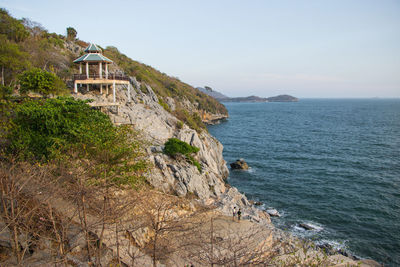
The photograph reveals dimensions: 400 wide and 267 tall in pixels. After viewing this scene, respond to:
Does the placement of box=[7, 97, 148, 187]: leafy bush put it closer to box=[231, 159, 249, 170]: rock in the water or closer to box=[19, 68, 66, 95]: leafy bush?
box=[19, 68, 66, 95]: leafy bush

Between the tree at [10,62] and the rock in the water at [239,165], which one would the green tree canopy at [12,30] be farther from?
the rock in the water at [239,165]

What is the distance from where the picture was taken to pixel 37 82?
21.5 metres

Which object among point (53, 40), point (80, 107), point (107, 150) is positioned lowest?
point (107, 150)

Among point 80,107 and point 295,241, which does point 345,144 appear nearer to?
point 295,241

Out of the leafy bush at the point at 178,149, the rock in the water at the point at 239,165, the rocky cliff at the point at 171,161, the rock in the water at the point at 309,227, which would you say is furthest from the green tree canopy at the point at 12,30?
the rock in the water at the point at 309,227

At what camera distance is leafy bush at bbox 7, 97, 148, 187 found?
1591cm

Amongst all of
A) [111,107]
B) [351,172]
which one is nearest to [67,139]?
[111,107]

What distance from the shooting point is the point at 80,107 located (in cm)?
1883

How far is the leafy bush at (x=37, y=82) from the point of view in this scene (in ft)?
70.3

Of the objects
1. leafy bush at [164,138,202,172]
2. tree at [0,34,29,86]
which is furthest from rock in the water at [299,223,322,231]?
tree at [0,34,29,86]

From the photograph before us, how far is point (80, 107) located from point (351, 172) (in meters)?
37.6

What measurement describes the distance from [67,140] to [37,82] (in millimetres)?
8409

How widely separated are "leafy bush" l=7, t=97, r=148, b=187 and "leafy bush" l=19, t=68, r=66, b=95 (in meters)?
3.98

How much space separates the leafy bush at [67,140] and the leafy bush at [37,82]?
3.98 metres
